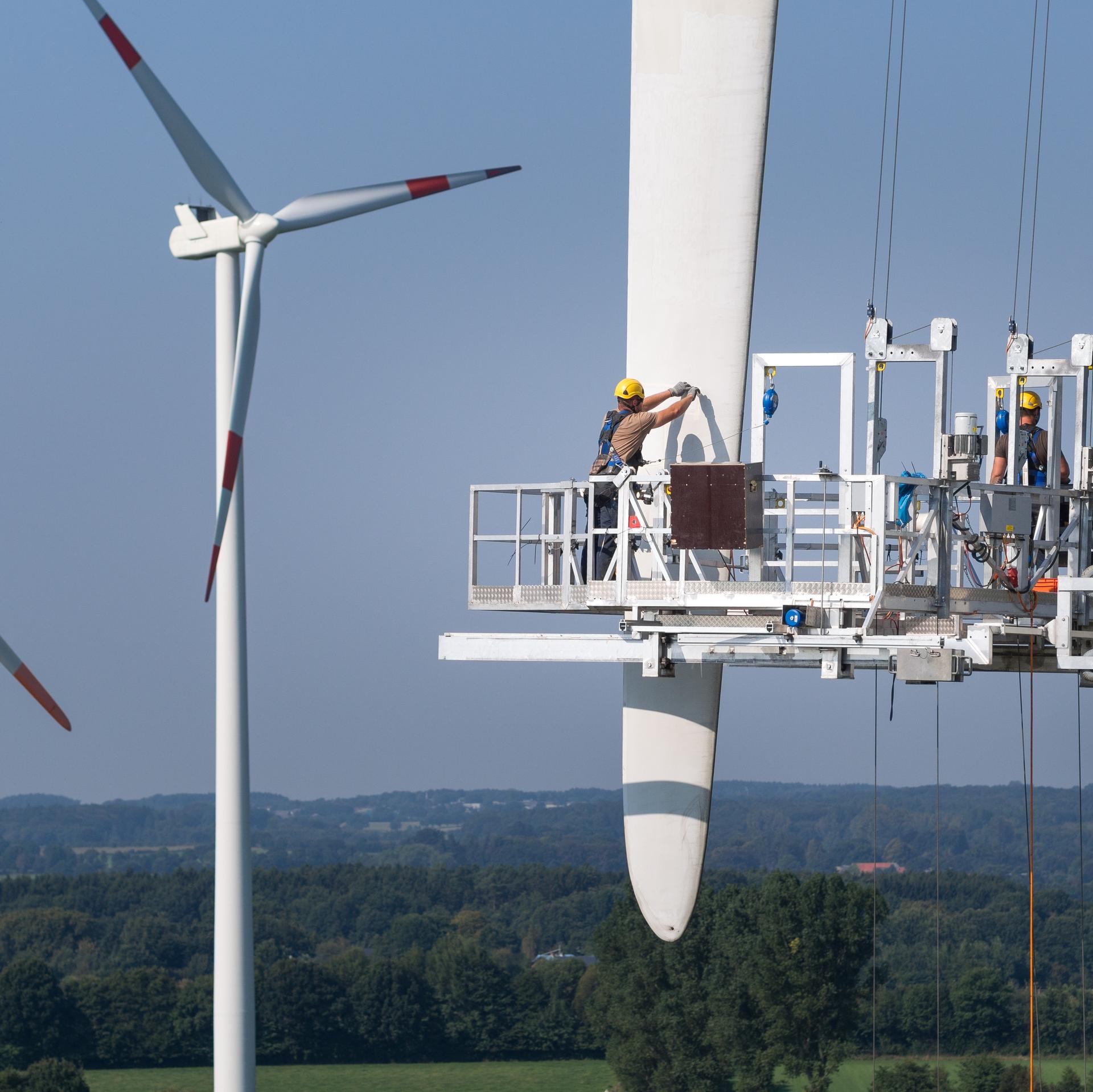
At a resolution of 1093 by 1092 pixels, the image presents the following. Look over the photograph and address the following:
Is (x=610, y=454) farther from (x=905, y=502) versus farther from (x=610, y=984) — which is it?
(x=610, y=984)

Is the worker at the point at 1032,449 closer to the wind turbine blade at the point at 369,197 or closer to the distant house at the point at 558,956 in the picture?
the wind turbine blade at the point at 369,197

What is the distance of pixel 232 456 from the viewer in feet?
72.3

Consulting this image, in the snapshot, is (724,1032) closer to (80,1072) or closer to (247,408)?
(80,1072)

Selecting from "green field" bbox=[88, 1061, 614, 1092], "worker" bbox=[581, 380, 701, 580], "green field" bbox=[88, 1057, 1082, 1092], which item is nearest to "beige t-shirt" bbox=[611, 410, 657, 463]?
"worker" bbox=[581, 380, 701, 580]

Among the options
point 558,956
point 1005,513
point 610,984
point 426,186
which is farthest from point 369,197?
point 558,956

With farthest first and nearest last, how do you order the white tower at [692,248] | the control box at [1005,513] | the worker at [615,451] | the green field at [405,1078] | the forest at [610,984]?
the green field at [405,1078] → the forest at [610,984] → the white tower at [692,248] → the worker at [615,451] → the control box at [1005,513]

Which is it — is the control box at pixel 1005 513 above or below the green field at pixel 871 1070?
above

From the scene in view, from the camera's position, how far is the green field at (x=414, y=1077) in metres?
143

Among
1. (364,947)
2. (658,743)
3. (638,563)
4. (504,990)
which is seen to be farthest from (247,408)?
(364,947)

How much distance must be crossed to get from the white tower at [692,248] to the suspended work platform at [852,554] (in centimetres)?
299

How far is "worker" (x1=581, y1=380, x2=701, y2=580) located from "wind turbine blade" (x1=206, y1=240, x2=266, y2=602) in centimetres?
540

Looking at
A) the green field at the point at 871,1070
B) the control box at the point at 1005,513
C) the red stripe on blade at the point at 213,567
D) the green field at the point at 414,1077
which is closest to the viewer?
the red stripe on blade at the point at 213,567

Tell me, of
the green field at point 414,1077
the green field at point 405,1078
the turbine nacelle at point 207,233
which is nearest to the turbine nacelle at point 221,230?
the turbine nacelle at point 207,233

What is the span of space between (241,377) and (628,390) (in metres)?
6.65
